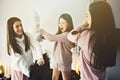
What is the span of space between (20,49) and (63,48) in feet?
1.16

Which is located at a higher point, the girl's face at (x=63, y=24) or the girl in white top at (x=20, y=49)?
the girl's face at (x=63, y=24)

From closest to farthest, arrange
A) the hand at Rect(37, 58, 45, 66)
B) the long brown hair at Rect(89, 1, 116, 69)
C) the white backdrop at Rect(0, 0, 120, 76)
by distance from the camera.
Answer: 1. the long brown hair at Rect(89, 1, 116, 69)
2. the white backdrop at Rect(0, 0, 120, 76)
3. the hand at Rect(37, 58, 45, 66)

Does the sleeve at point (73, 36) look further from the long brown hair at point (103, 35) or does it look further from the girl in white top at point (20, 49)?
the girl in white top at point (20, 49)

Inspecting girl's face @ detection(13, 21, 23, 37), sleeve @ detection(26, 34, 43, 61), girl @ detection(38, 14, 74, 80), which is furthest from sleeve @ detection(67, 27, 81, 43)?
Result: girl's face @ detection(13, 21, 23, 37)

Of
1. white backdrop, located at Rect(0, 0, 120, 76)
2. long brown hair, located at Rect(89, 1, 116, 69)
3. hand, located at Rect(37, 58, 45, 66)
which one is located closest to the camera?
long brown hair, located at Rect(89, 1, 116, 69)

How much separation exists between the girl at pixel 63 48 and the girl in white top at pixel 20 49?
14 cm

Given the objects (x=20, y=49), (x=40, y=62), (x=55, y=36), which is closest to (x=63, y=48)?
(x=55, y=36)

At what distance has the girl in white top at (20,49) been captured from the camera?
1.62 meters

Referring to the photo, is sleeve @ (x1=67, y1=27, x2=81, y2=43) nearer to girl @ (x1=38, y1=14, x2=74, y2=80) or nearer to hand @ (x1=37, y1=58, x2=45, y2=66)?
girl @ (x1=38, y1=14, x2=74, y2=80)

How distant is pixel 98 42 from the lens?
1.34 m

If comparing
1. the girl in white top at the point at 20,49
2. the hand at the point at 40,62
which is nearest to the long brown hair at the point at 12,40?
the girl in white top at the point at 20,49

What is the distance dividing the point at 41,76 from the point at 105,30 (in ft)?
1.74

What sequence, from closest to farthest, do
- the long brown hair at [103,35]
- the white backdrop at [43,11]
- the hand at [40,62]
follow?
the long brown hair at [103,35]
the white backdrop at [43,11]
the hand at [40,62]

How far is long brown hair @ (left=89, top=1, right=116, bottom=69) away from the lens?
1319 mm
